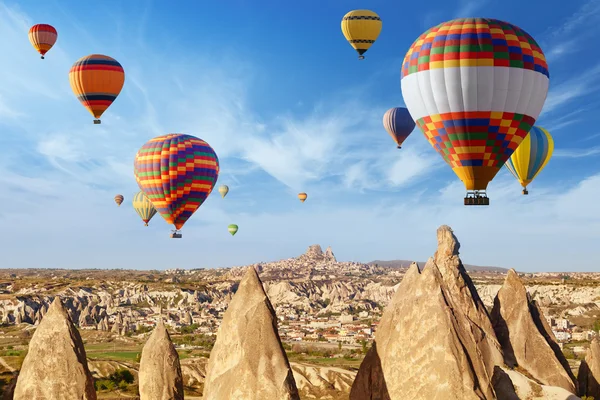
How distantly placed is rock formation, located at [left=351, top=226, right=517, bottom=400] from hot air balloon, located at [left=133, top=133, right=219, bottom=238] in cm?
3791

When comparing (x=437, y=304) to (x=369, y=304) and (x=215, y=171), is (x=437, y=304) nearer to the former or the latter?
(x=215, y=171)

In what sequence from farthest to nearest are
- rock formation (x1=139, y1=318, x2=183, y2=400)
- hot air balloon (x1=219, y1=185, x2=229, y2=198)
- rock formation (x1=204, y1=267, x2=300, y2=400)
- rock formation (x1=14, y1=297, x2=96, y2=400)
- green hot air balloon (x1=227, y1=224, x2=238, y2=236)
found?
green hot air balloon (x1=227, y1=224, x2=238, y2=236)
hot air balloon (x1=219, y1=185, x2=229, y2=198)
rock formation (x1=139, y1=318, x2=183, y2=400)
rock formation (x1=14, y1=297, x2=96, y2=400)
rock formation (x1=204, y1=267, x2=300, y2=400)

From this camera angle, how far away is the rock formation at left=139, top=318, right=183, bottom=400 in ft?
72.8

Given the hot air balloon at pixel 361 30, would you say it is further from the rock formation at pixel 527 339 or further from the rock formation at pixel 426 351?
the rock formation at pixel 426 351

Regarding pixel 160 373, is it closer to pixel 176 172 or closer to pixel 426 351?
→ pixel 426 351

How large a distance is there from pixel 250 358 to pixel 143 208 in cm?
6516

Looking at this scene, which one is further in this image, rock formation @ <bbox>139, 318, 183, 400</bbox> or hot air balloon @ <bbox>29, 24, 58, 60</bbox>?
hot air balloon @ <bbox>29, 24, 58, 60</bbox>

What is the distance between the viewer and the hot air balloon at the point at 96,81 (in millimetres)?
55625

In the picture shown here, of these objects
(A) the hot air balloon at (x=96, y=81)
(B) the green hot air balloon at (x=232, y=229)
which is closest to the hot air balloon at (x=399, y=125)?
(A) the hot air balloon at (x=96, y=81)

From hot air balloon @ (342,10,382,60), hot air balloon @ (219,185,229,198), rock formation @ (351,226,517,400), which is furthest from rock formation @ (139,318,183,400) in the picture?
hot air balloon @ (219,185,229,198)

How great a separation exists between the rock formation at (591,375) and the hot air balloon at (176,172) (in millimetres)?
29751

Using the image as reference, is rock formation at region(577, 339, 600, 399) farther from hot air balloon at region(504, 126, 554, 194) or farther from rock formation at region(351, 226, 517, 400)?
hot air balloon at region(504, 126, 554, 194)

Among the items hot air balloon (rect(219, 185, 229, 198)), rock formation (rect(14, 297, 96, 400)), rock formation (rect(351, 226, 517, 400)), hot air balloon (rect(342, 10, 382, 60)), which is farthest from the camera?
hot air balloon (rect(219, 185, 229, 198))

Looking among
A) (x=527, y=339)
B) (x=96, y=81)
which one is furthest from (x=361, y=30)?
(x=527, y=339)
